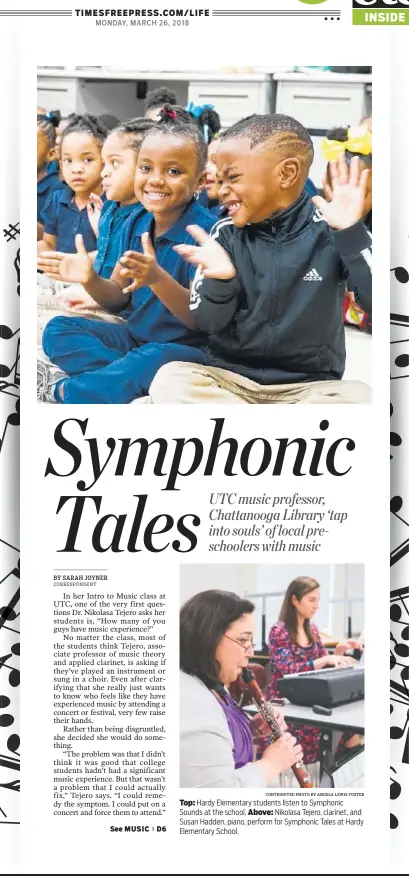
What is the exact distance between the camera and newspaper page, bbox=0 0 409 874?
1154mm

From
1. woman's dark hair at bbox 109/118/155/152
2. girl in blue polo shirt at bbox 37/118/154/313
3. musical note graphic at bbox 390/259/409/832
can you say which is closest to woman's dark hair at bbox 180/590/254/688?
musical note graphic at bbox 390/259/409/832

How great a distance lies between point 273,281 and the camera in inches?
46.1

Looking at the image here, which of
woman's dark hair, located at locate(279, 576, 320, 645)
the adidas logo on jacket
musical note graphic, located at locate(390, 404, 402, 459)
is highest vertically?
the adidas logo on jacket

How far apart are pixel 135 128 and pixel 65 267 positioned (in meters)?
0.24

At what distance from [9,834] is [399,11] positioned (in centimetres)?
139

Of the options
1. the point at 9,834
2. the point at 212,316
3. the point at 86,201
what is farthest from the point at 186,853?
the point at 86,201

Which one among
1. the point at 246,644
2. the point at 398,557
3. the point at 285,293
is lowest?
the point at 246,644

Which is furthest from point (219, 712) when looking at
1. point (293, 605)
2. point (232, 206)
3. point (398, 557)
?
point (232, 206)

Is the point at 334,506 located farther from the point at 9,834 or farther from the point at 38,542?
the point at 9,834

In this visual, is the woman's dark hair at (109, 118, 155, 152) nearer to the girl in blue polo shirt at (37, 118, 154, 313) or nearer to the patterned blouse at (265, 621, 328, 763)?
the girl in blue polo shirt at (37, 118, 154, 313)

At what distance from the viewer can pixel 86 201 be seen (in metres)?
1.19

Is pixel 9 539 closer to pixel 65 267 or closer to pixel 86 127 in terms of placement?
pixel 65 267

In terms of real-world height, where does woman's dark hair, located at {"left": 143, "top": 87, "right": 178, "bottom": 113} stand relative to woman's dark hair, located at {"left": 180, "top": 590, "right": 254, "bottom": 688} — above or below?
above

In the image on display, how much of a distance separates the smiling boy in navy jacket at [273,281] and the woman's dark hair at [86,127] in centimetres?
18
